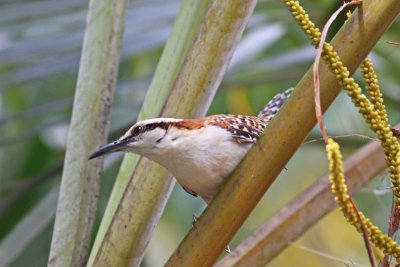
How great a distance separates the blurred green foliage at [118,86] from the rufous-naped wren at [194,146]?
0.98 feet

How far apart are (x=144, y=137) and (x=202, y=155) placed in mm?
159

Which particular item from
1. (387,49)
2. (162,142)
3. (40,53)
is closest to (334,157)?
(162,142)

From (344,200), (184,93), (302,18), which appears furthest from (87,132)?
(344,200)

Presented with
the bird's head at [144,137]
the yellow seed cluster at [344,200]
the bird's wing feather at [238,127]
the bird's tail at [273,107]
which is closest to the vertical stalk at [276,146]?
the yellow seed cluster at [344,200]

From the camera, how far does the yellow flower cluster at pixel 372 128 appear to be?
2.42 ft

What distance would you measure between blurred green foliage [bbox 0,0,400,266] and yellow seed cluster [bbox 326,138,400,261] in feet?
1.15

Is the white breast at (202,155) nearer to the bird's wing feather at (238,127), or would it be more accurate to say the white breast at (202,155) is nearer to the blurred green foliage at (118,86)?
the bird's wing feather at (238,127)

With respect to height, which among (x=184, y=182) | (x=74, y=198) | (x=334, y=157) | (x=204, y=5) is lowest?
(x=334, y=157)

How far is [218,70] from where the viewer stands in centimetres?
121

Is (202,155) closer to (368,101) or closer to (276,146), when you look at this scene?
(276,146)

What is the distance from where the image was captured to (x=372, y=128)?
84cm

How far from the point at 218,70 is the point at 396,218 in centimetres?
46

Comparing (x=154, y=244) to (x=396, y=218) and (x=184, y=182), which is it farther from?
(x=396, y=218)

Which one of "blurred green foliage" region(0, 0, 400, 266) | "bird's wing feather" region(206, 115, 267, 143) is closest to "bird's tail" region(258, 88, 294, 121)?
"blurred green foliage" region(0, 0, 400, 266)
